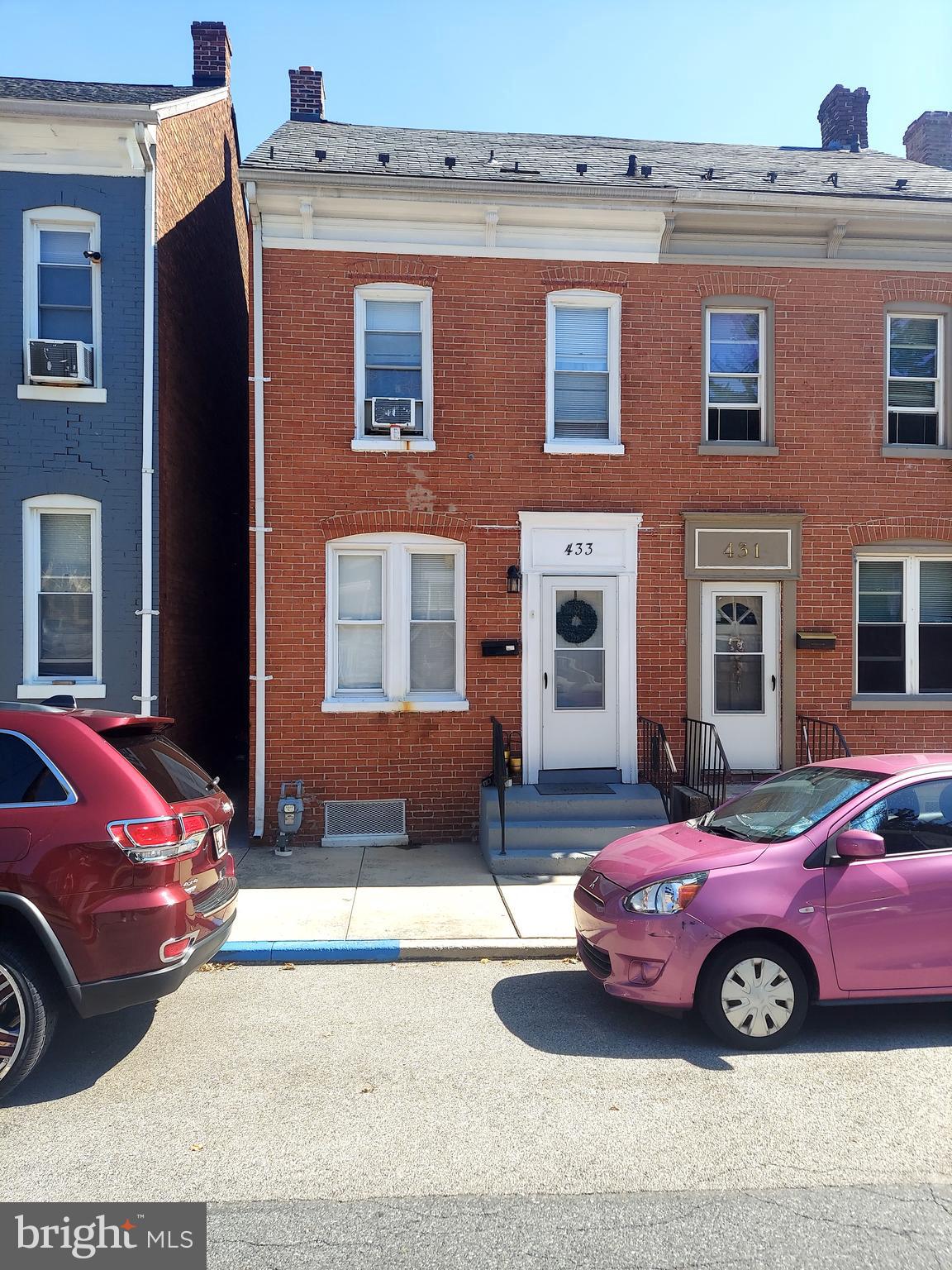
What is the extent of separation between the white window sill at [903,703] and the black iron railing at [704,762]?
189 cm

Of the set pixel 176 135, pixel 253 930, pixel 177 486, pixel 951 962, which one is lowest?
pixel 253 930

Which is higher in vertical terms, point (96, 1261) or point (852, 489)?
point (852, 489)

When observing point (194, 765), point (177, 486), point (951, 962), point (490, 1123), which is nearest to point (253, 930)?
point (194, 765)

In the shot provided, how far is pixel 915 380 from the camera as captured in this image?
33.7 ft

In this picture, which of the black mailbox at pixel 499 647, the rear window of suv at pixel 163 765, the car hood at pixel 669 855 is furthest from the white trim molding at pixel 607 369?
the rear window of suv at pixel 163 765

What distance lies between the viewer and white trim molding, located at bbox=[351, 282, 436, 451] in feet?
31.2

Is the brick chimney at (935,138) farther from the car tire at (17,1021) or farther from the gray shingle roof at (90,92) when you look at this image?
the car tire at (17,1021)

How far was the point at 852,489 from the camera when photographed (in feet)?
33.0

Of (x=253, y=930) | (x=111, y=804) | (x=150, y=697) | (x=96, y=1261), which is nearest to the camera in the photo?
(x=96, y=1261)

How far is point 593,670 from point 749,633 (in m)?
1.95

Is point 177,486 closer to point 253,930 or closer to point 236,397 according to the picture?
point 236,397

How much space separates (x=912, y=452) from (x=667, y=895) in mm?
7633

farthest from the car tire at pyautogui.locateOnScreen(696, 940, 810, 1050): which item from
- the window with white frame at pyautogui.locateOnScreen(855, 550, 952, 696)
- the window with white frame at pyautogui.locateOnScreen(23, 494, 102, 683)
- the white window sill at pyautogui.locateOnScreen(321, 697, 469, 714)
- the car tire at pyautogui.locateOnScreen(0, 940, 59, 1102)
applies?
the window with white frame at pyautogui.locateOnScreen(23, 494, 102, 683)

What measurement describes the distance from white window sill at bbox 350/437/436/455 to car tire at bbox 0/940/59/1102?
6527mm
